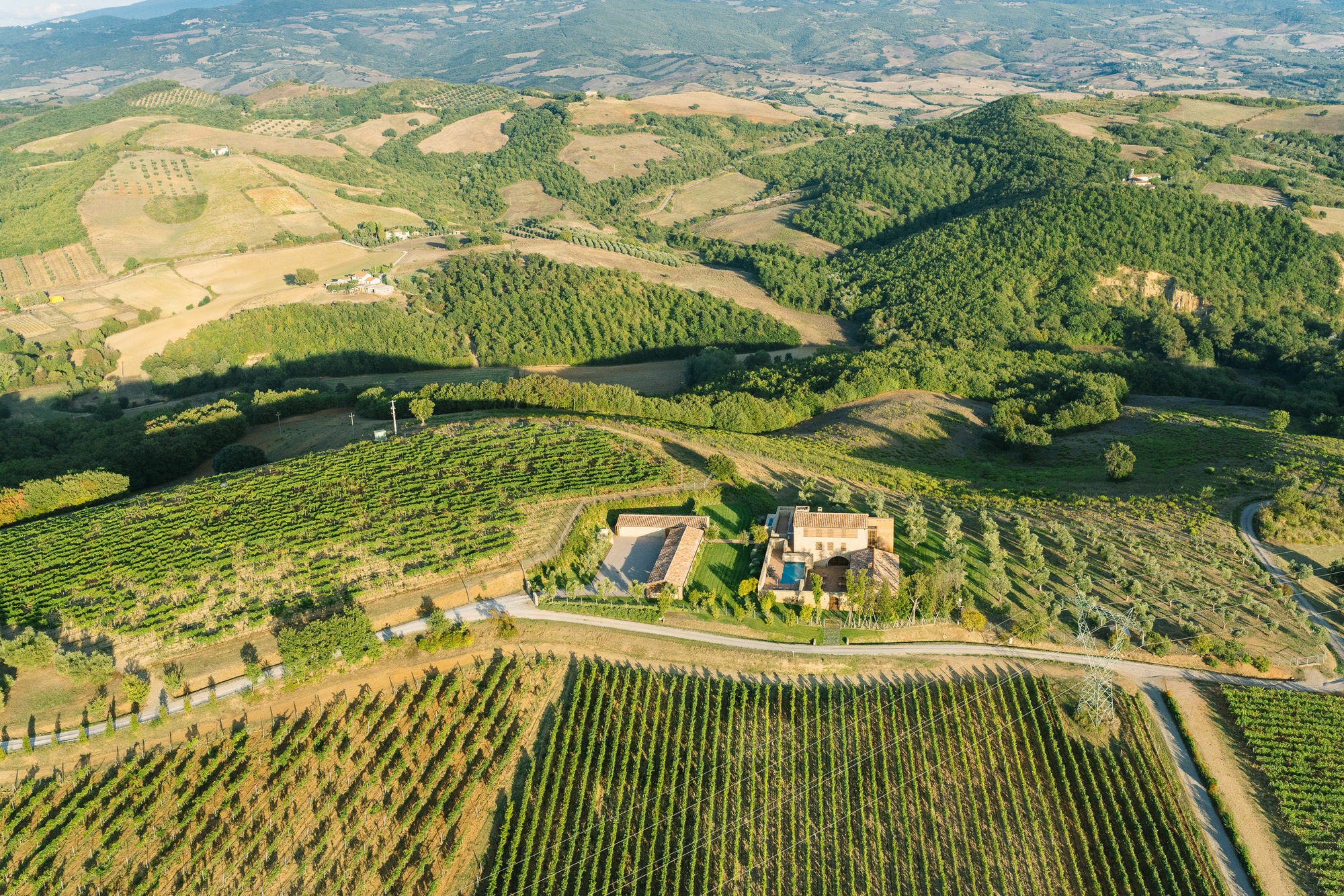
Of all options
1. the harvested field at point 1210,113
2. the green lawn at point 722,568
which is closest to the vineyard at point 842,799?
the green lawn at point 722,568

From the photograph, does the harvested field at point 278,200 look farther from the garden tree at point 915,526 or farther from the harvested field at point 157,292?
the garden tree at point 915,526

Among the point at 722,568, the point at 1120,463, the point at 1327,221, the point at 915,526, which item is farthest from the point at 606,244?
the point at 1327,221

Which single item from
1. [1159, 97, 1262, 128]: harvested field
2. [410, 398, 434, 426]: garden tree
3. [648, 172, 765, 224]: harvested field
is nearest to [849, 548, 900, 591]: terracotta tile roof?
[410, 398, 434, 426]: garden tree

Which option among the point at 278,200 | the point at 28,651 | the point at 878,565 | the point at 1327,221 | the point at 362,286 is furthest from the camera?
the point at 278,200

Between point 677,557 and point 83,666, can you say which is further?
point 677,557

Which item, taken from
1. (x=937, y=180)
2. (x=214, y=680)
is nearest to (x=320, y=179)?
(x=937, y=180)

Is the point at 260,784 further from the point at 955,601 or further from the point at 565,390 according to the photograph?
the point at 565,390

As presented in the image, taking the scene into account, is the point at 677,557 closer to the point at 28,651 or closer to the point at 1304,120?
the point at 28,651
